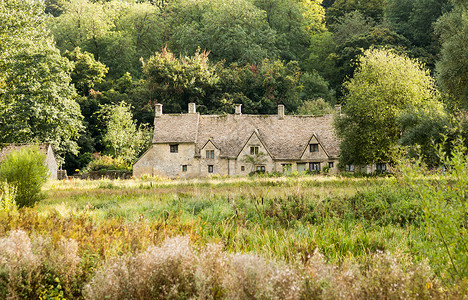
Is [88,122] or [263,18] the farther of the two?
[263,18]

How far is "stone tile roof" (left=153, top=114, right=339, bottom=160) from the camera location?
4722 cm

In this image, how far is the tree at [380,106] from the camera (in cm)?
3478

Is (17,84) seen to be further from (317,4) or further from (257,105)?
(317,4)

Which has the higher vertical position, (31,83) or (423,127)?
(31,83)

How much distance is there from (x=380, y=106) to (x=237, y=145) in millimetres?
18057

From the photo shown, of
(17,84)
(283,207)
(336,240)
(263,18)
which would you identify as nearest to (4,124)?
(17,84)

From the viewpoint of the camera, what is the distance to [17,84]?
36312mm

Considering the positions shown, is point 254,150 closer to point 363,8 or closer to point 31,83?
point 31,83

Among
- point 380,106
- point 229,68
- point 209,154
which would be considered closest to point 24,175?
point 380,106

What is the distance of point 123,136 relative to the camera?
2078 inches

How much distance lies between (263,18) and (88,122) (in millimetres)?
37384

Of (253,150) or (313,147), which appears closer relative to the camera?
(313,147)

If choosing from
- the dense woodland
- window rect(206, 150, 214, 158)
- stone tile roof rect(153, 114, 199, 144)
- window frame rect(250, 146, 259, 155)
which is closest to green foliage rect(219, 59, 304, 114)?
the dense woodland

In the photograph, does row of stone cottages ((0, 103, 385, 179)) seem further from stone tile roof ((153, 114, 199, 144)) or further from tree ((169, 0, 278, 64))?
tree ((169, 0, 278, 64))
